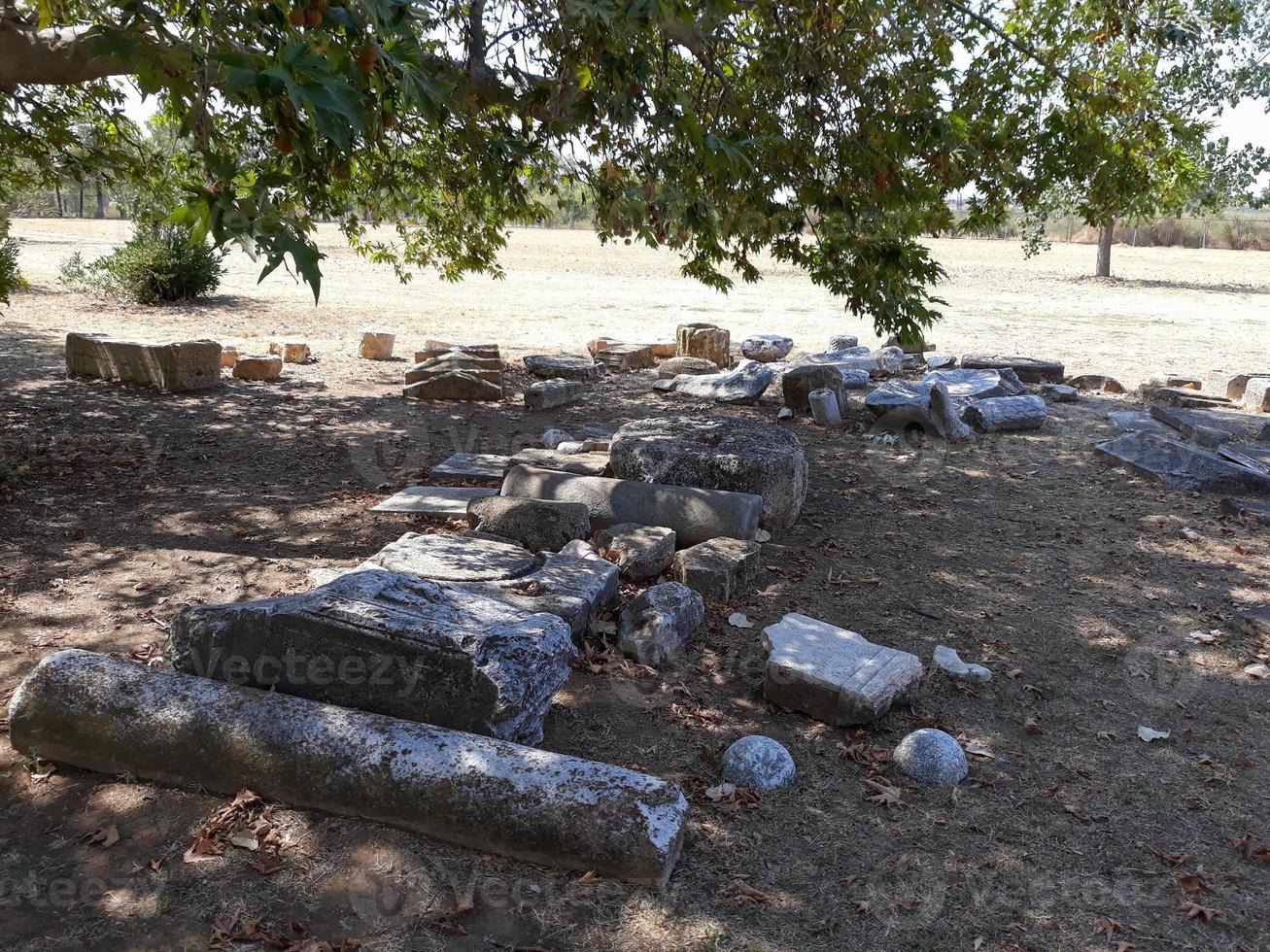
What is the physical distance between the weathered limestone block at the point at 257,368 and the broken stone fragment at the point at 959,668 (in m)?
9.36

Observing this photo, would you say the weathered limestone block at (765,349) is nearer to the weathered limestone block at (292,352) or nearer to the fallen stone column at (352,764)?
the weathered limestone block at (292,352)

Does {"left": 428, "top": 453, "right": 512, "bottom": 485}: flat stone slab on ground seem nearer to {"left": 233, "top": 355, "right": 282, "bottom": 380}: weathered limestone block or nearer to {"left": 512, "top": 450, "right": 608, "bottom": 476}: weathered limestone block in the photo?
{"left": 512, "top": 450, "right": 608, "bottom": 476}: weathered limestone block

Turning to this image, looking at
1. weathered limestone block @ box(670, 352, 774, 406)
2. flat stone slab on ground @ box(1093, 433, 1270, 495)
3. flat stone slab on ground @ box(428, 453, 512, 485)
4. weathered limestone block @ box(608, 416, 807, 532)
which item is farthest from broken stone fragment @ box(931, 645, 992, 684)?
weathered limestone block @ box(670, 352, 774, 406)

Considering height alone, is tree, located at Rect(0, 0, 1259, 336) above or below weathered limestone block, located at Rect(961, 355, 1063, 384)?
above

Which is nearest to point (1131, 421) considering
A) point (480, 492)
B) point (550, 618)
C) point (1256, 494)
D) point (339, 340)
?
point (1256, 494)

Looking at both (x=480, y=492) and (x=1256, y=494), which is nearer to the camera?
(x=480, y=492)

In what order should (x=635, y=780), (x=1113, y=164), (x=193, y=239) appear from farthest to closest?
(x=1113, y=164) < (x=635, y=780) < (x=193, y=239)

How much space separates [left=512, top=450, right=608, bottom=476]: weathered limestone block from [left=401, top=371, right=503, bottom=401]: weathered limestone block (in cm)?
337

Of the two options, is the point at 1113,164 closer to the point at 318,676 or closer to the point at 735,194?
the point at 735,194

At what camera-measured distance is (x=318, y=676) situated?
3.60 metres

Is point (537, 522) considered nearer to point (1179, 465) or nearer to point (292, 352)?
point (1179, 465)

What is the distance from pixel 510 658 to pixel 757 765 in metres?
1.09

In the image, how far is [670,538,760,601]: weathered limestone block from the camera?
5547mm

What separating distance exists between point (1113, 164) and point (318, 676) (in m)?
5.92
